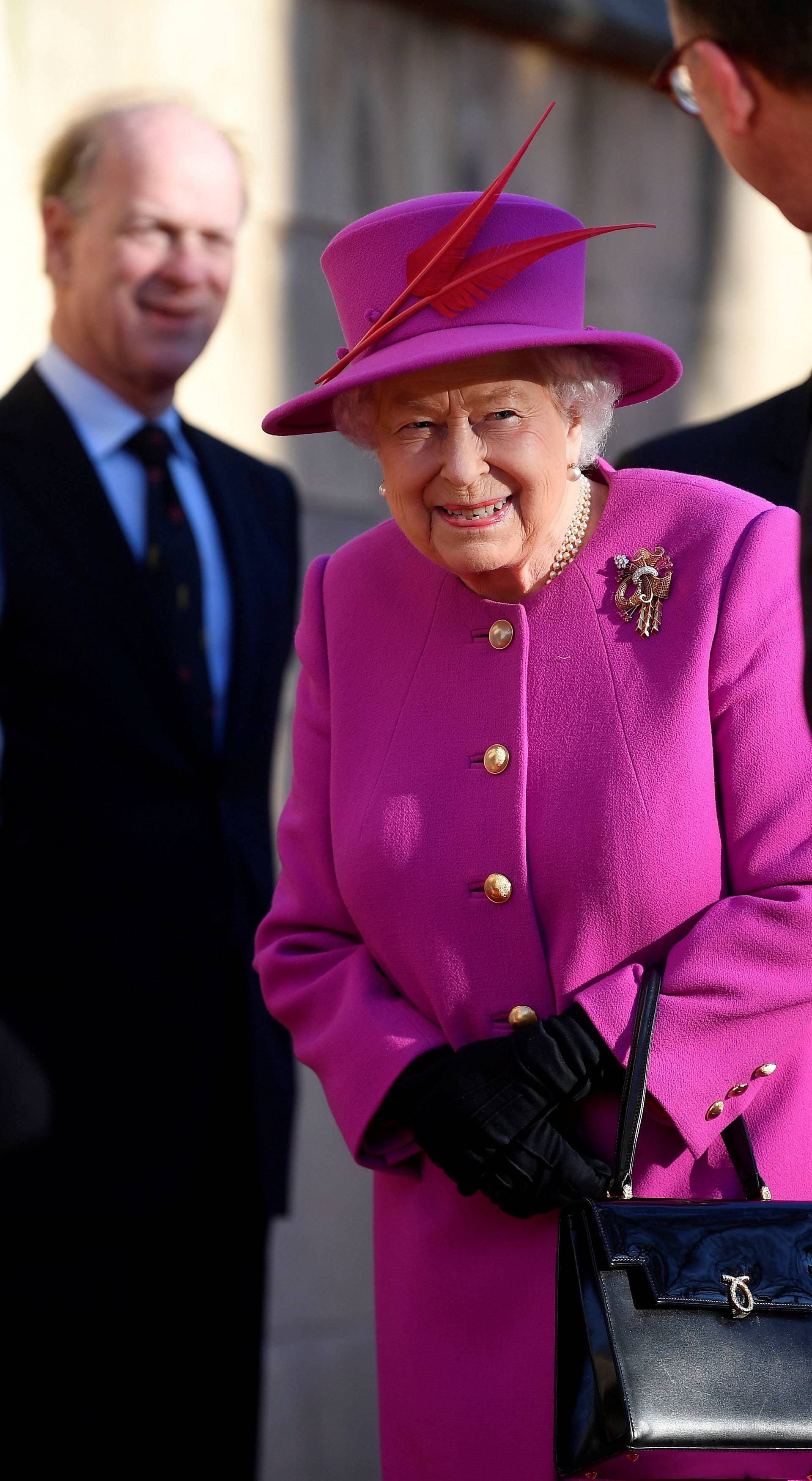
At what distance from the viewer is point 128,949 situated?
3311mm

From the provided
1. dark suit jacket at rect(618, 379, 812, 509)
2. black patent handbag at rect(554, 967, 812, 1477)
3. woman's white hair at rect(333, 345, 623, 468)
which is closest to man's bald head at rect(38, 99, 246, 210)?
dark suit jacket at rect(618, 379, 812, 509)

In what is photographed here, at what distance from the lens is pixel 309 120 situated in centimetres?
425

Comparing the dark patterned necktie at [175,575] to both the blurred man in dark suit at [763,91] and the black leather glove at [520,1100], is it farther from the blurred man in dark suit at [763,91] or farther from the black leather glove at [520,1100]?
the blurred man in dark suit at [763,91]

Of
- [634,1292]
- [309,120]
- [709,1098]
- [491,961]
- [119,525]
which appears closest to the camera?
[634,1292]

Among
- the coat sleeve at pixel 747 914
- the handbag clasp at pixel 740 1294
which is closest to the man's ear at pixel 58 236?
the coat sleeve at pixel 747 914

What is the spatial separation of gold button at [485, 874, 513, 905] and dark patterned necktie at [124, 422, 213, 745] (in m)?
1.40

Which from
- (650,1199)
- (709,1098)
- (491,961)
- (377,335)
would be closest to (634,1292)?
(650,1199)

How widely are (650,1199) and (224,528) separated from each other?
2.13 meters

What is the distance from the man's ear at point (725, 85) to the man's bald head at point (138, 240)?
208cm

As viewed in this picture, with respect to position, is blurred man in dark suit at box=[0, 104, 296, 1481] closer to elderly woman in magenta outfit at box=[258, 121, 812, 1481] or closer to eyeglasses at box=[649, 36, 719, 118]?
elderly woman in magenta outfit at box=[258, 121, 812, 1481]

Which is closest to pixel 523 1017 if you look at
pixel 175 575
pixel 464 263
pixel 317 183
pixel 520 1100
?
pixel 520 1100

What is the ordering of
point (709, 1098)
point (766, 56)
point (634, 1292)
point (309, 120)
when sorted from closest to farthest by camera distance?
point (766, 56)
point (634, 1292)
point (709, 1098)
point (309, 120)

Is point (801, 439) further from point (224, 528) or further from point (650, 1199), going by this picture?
point (650, 1199)

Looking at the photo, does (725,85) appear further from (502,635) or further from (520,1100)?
(520,1100)
